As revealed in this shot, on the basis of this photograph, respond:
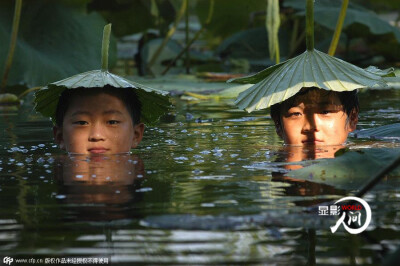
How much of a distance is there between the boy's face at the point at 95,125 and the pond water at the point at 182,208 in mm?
87

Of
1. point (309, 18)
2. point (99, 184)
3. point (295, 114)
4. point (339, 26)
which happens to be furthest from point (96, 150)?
point (339, 26)

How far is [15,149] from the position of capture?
3.98 meters

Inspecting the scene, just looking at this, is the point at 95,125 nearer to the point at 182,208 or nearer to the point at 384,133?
the point at 182,208

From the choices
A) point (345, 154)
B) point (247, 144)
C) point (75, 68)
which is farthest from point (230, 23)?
point (345, 154)

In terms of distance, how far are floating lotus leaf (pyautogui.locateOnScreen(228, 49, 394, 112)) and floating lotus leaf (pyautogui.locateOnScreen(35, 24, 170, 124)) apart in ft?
1.37

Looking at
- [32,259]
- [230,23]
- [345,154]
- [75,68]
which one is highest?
[230,23]

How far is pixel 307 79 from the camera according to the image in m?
3.49

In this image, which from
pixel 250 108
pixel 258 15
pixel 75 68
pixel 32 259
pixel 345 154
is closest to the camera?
pixel 32 259

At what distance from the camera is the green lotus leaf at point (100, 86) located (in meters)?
3.42

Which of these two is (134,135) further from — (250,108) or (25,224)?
(25,224)

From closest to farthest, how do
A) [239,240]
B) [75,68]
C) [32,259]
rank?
[32,259] < [239,240] < [75,68]

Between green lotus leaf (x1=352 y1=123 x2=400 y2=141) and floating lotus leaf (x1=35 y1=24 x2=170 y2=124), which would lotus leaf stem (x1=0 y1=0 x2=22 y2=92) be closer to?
floating lotus leaf (x1=35 y1=24 x2=170 y2=124)

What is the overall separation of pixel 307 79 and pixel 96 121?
3.03ft

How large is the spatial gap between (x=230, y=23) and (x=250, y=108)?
6.27 m
